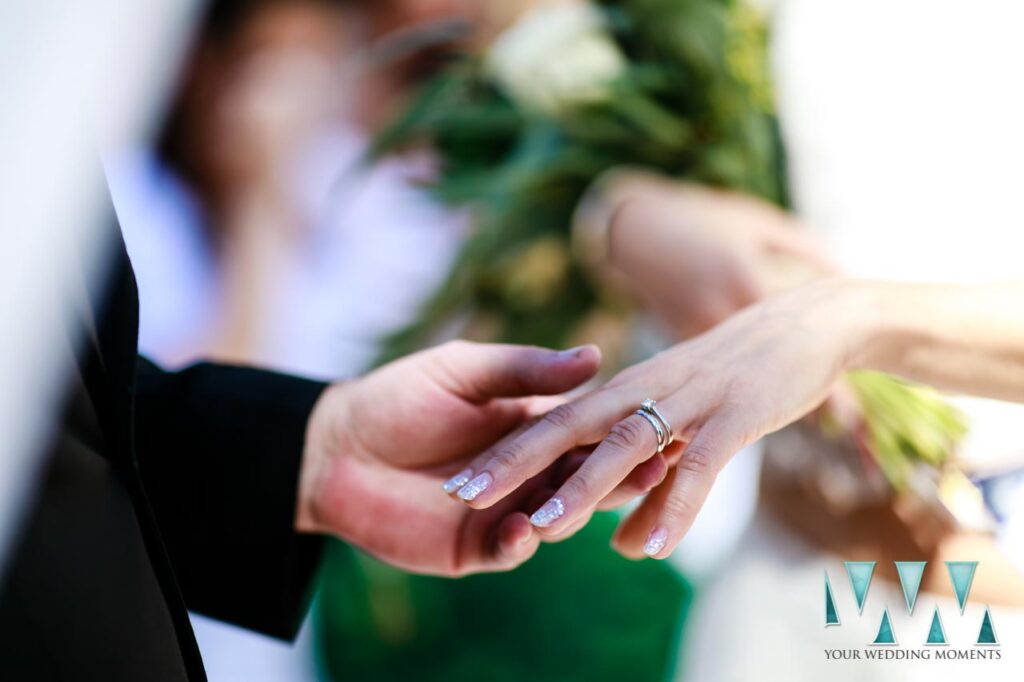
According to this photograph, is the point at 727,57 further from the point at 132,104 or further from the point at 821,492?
the point at 132,104

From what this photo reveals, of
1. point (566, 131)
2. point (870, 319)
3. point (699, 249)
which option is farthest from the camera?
point (566, 131)

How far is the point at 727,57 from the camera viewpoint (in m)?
0.98

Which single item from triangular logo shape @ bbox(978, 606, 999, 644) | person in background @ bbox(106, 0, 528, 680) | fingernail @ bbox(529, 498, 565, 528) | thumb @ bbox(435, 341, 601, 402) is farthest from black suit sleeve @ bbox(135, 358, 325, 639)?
person in background @ bbox(106, 0, 528, 680)

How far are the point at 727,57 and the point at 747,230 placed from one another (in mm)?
222

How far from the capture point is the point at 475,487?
44cm

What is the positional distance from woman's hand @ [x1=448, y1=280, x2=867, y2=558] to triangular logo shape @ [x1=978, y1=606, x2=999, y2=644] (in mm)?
200

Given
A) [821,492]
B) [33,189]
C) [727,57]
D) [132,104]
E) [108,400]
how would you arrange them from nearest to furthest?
[33,189]
[108,400]
[132,104]
[821,492]
[727,57]

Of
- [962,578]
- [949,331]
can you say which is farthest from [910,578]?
[949,331]

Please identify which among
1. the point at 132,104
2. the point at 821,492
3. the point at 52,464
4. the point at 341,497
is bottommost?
the point at 821,492

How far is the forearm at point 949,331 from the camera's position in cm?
51

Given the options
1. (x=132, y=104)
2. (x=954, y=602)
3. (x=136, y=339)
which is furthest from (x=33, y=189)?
(x=954, y=602)

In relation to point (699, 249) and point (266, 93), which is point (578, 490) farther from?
point (266, 93)

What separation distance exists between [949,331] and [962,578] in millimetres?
190

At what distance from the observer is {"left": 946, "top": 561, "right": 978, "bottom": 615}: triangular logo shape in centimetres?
59
